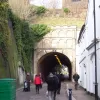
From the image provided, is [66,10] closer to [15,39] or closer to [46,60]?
[46,60]

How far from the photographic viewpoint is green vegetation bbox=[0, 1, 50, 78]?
91.3 ft

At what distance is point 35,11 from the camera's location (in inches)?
2297

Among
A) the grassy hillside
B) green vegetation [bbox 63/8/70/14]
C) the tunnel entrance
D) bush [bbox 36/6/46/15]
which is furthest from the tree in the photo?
green vegetation [bbox 63/8/70/14]

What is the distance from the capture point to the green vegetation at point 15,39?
91.3ft

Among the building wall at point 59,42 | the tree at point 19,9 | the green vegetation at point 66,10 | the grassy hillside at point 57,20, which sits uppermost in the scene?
the green vegetation at point 66,10

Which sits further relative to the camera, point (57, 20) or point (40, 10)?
point (40, 10)

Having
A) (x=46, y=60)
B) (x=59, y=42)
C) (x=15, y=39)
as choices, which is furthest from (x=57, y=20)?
(x=15, y=39)

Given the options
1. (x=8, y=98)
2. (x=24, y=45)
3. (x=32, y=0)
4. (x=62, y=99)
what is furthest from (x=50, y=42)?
(x=8, y=98)

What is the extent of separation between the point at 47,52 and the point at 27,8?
33.4ft

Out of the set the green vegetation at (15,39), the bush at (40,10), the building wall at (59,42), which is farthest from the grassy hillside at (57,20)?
the green vegetation at (15,39)

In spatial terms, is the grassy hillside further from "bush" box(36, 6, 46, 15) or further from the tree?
the tree

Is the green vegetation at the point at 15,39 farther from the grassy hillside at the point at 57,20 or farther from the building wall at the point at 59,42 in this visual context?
the grassy hillside at the point at 57,20

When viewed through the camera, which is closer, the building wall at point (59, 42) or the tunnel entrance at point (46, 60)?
the building wall at point (59, 42)

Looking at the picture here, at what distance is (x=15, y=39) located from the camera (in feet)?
124
